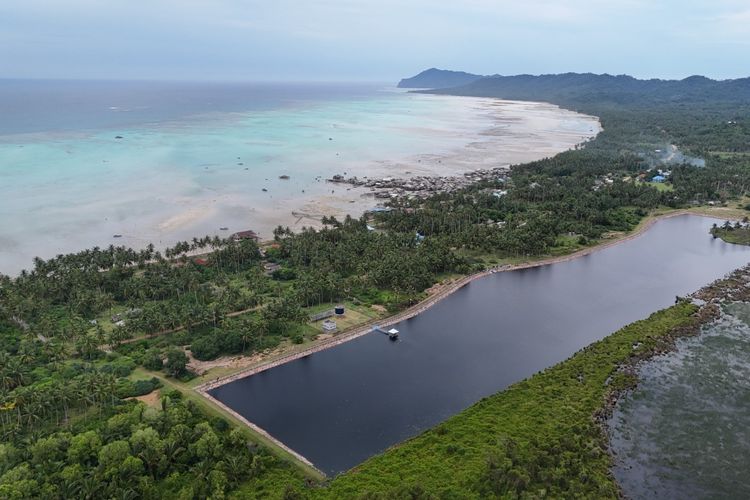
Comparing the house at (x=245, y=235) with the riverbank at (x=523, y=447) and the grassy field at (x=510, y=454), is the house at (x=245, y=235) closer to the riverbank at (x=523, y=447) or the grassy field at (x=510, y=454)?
the grassy field at (x=510, y=454)

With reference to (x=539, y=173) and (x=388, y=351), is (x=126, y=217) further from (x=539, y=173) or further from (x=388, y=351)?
(x=539, y=173)

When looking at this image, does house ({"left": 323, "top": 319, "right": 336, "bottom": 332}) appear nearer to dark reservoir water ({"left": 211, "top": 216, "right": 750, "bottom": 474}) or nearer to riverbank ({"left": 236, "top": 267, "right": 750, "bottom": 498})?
dark reservoir water ({"left": 211, "top": 216, "right": 750, "bottom": 474})

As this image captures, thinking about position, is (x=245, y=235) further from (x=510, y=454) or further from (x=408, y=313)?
(x=510, y=454)

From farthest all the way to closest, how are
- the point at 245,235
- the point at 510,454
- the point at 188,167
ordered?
the point at 188,167, the point at 245,235, the point at 510,454

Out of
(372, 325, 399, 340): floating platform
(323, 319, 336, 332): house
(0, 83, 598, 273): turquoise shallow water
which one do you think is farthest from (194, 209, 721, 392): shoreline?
(0, 83, 598, 273): turquoise shallow water

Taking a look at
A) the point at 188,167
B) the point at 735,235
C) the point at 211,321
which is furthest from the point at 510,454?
the point at 188,167

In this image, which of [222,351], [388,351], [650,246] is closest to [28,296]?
[222,351]

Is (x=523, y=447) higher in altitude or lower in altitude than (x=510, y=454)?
lower
